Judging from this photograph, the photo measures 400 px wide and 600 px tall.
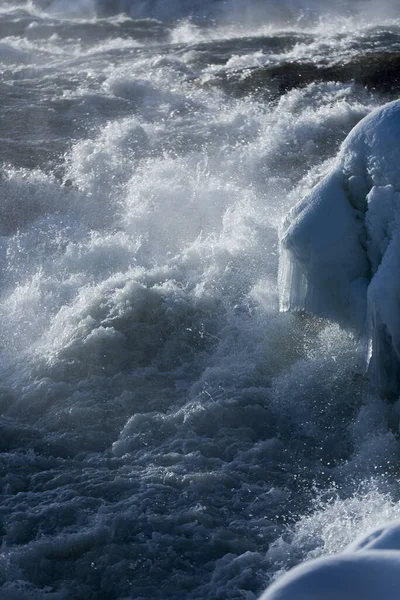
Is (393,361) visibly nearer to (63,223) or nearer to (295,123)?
(63,223)

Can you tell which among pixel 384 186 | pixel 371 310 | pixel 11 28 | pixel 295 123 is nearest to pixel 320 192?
pixel 384 186

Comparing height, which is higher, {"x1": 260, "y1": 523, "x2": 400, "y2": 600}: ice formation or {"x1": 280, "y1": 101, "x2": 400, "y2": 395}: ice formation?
{"x1": 260, "y1": 523, "x2": 400, "y2": 600}: ice formation

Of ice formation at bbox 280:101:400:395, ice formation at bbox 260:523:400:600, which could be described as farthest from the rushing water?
ice formation at bbox 260:523:400:600

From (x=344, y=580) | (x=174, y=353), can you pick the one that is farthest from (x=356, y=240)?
(x=344, y=580)

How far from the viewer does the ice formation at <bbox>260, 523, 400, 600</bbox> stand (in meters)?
2.25

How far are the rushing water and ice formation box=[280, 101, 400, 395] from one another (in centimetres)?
66

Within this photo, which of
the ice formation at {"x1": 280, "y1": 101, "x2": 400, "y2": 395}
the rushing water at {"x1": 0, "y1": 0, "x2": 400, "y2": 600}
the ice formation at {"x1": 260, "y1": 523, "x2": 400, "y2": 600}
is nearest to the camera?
the ice formation at {"x1": 260, "y1": 523, "x2": 400, "y2": 600}

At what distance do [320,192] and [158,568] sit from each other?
315 centimetres

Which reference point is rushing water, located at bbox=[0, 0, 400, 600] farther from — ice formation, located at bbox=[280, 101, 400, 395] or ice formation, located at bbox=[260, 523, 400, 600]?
ice formation, located at bbox=[260, 523, 400, 600]

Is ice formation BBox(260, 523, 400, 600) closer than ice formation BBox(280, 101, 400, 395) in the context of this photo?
Yes

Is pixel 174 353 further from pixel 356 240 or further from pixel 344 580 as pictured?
pixel 344 580

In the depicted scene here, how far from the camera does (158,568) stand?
5.30 meters

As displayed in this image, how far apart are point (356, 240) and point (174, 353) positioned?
2232mm

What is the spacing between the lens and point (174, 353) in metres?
7.50
